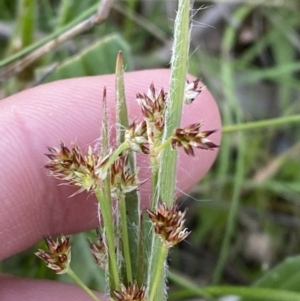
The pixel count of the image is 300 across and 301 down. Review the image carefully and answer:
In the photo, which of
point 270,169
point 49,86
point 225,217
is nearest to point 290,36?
point 270,169

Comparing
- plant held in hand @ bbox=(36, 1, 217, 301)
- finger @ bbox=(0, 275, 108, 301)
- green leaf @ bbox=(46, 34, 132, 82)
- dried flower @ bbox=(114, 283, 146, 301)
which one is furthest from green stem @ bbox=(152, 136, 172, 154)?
green leaf @ bbox=(46, 34, 132, 82)

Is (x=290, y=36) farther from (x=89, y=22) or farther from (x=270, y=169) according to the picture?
(x=89, y=22)

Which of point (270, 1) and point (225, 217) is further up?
point (270, 1)

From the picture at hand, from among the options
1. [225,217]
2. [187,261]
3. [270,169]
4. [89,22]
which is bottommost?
[187,261]

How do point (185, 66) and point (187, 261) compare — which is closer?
point (185, 66)

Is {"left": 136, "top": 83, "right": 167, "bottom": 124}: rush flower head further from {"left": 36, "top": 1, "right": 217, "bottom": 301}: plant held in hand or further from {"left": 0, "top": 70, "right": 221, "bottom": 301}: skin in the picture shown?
{"left": 0, "top": 70, "right": 221, "bottom": 301}: skin

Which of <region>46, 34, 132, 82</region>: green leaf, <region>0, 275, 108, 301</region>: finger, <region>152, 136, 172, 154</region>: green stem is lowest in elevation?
<region>0, 275, 108, 301</region>: finger
